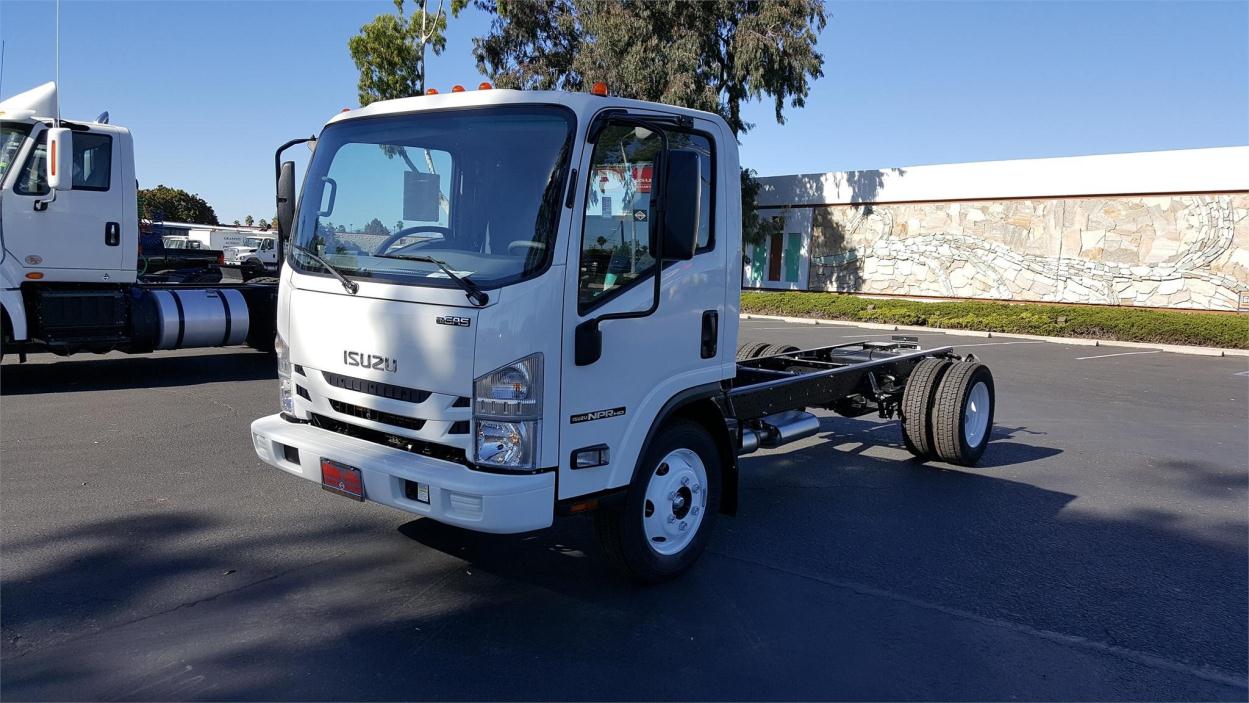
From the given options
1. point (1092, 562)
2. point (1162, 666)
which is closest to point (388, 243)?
point (1162, 666)

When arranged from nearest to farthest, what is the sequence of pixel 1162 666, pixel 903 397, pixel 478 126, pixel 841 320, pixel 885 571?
pixel 1162 666, pixel 478 126, pixel 885 571, pixel 903 397, pixel 841 320

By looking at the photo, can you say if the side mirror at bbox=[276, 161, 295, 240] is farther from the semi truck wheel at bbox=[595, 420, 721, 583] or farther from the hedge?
the hedge

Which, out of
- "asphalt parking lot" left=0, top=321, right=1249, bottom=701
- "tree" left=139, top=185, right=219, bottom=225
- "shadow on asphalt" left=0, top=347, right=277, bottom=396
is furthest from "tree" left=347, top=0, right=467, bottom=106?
"tree" left=139, top=185, right=219, bottom=225

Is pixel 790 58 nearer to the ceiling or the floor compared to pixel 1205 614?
nearer to the ceiling

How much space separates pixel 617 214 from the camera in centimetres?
427

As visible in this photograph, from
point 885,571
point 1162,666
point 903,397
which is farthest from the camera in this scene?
point 903,397

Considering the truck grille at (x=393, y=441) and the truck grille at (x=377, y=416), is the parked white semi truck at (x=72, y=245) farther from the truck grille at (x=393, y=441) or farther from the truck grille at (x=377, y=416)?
the truck grille at (x=377, y=416)

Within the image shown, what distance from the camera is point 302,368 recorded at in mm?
4652

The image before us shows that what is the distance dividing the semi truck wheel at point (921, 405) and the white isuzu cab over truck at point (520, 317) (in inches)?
115

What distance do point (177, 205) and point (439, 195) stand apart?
6120cm

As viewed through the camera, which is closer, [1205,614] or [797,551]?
[1205,614]

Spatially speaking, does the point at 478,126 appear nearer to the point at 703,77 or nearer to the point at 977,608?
the point at 977,608

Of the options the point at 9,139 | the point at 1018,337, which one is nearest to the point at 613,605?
the point at 9,139

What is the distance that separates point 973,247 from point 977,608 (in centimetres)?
2267
